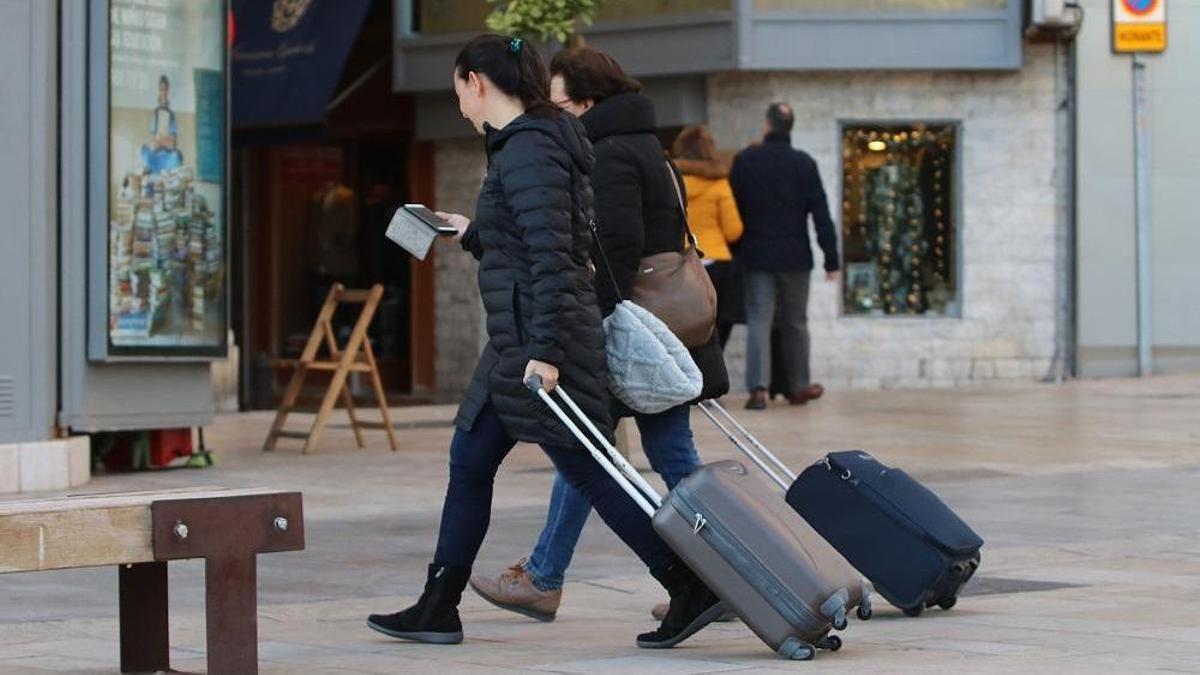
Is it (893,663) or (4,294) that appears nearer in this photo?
(893,663)

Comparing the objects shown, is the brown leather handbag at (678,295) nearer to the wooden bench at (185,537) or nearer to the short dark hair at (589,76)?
the short dark hair at (589,76)

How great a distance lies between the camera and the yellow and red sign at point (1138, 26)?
19.7m

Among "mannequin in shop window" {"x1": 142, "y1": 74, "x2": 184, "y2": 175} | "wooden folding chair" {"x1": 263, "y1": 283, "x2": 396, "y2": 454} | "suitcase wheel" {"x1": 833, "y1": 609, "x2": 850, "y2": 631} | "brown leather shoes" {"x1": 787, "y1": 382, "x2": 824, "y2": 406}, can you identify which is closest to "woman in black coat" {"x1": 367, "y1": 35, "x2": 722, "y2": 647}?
"suitcase wheel" {"x1": 833, "y1": 609, "x2": 850, "y2": 631}

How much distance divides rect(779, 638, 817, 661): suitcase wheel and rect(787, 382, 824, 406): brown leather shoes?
1068 cm

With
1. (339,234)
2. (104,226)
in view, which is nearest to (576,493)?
(104,226)

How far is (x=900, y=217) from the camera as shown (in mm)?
19922

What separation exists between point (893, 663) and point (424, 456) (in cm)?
765

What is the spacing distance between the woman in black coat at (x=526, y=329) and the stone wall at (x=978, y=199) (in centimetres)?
1272

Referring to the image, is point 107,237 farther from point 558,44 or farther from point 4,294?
→ point 558,44

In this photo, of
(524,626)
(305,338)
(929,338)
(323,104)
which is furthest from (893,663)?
(305,338)

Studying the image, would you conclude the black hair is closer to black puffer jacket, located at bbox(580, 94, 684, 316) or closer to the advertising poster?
black puffer jacket, located at bbox(580, 94, 684, 316)

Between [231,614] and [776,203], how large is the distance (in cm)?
1080

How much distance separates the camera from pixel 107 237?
11828 mm

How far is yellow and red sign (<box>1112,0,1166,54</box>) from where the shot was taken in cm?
1972
